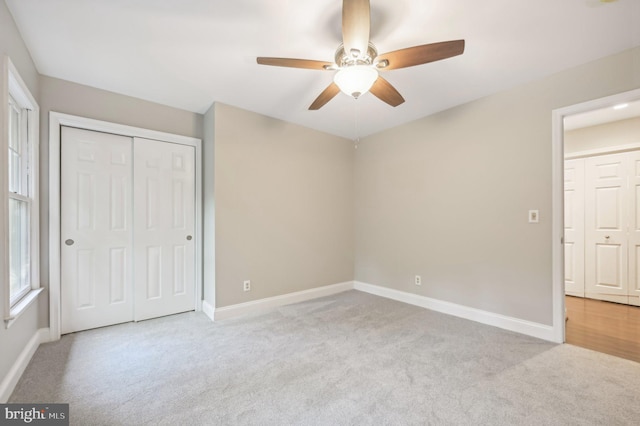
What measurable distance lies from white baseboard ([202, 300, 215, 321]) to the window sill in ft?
4.64

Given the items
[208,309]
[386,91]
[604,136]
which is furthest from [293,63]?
[604,136]

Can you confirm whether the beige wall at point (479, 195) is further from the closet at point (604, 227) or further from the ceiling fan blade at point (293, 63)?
the closet at point (604, 227)

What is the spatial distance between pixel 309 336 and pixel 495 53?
9.43 ft

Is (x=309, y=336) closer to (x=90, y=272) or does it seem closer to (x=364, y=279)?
(x=364, y=279)

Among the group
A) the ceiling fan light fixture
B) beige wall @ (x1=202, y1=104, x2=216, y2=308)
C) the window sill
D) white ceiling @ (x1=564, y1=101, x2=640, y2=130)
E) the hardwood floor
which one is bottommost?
the hardwood floor

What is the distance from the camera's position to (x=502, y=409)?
1.62 m

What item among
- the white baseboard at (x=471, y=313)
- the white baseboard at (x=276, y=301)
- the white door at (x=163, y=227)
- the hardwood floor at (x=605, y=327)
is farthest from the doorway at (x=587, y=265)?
the white door at (x=163, y=227)

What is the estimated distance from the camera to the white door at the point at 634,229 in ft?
11.6

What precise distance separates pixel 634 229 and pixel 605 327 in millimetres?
1641

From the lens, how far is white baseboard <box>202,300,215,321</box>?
3.02 m

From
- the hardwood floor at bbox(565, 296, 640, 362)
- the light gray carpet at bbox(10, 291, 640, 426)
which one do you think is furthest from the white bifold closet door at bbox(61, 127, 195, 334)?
the hardwood floor at bbox(565, 296, 640, 362)

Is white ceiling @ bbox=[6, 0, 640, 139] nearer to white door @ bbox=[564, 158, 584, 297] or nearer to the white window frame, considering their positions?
the white window frame

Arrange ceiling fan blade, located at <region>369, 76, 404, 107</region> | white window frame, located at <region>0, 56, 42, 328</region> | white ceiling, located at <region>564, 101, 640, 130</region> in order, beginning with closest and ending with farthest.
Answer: white window frame, located at <region>0, 56, 42, 328</region>, ceiling fan blade, located at <region>369, 76, 404, 107</region>, white ceiling, located at <region>564, 101, 640, 130</region>

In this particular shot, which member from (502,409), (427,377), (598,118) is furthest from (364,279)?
(598,118)
